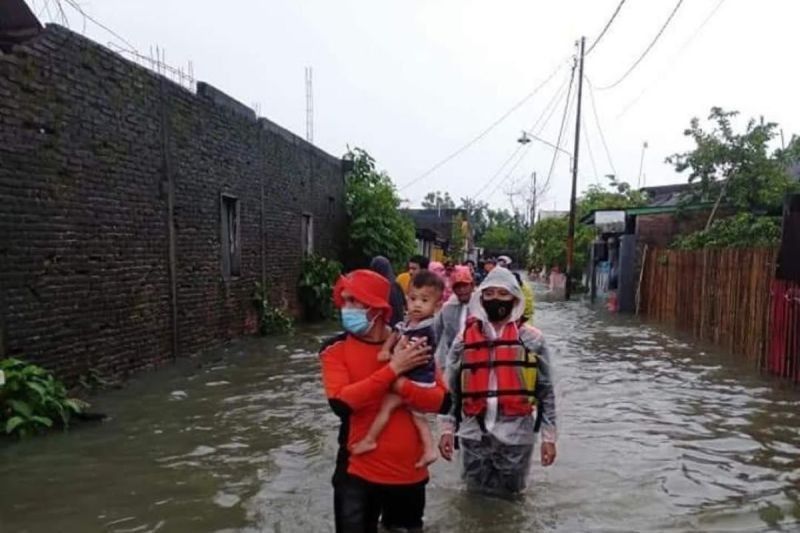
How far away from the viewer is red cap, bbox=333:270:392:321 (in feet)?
10.9

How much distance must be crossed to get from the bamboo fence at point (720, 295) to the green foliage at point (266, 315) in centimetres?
836

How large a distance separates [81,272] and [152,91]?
3.17 m

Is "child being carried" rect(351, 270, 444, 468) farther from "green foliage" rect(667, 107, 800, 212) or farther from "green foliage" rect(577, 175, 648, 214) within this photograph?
"green foliage" rect(577, 175, 648, 214)

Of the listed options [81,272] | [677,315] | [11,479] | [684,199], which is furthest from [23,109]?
[684,199]

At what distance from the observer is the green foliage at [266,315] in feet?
48.7

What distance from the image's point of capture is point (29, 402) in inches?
262

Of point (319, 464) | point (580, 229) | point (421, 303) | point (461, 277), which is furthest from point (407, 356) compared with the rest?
point (580, 229)

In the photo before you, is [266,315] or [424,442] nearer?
[424,442]

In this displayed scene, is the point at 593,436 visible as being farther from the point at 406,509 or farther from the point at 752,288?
the point at 752,288

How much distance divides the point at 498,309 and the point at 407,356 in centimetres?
120

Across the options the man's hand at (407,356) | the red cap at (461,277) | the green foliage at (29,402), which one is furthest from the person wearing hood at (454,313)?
the green foliage at (29,402)

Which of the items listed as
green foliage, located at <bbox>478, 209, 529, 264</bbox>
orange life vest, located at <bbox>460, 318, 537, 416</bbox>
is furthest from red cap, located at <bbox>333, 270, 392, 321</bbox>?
green foliage, located at <bbox>478, 209, 529, 264</bbox>

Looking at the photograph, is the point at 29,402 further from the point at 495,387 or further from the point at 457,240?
the point at 457,240

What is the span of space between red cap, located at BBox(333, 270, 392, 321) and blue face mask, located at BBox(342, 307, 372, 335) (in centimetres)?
5
